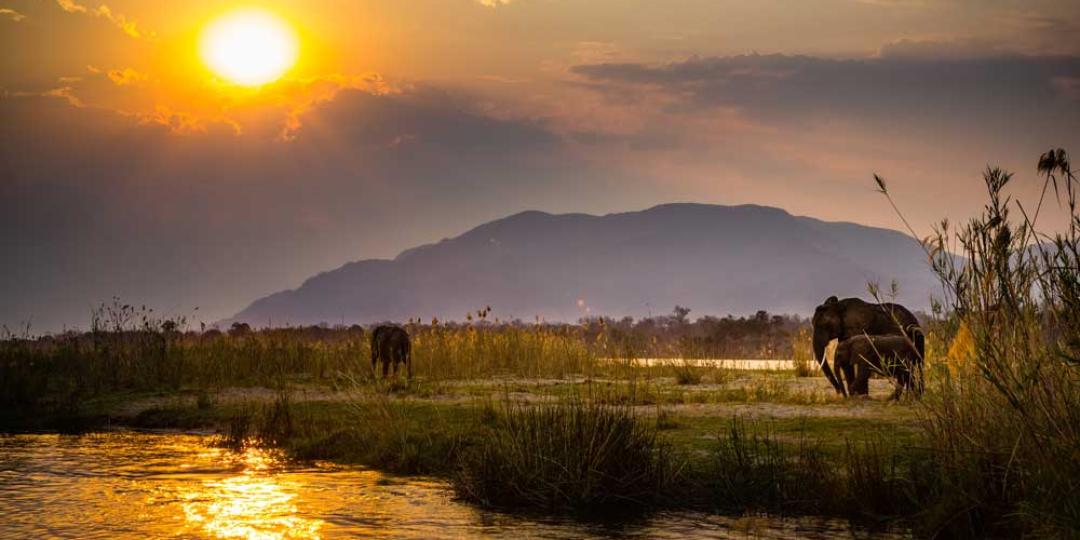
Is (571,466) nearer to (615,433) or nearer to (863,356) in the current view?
Result: (615,433)

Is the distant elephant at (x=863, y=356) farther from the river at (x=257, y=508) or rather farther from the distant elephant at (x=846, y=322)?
the river at (x=257, y=508)

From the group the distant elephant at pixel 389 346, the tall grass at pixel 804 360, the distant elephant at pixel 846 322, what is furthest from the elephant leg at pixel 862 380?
the distant elephant at pixel 389 346

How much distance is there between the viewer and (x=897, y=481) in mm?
10391

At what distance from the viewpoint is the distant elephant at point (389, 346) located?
24.4 m

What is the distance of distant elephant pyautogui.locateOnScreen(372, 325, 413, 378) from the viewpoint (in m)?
24.4

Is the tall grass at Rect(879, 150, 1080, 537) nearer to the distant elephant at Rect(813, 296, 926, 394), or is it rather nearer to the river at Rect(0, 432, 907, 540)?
the river at Rect(0, 432, 907, 540)

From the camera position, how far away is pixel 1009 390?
8562 mm

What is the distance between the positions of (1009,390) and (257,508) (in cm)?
689

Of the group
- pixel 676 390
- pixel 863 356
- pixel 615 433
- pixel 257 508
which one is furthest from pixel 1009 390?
pixel 676 390

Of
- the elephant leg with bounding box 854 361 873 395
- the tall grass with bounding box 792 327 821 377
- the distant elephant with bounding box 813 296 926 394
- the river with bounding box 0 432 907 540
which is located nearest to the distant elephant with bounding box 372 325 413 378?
the distant elephant with bounding box 813 296 926 394

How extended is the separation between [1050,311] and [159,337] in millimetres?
21281

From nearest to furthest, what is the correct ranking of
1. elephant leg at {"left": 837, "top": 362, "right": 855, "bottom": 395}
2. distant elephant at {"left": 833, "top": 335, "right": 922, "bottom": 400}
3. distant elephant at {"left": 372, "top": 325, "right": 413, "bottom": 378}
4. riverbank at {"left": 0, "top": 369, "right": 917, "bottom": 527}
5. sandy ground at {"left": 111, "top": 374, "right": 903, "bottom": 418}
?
riverbank at {"left": 0, "top": 369, "right": 917, "bottom": 527} < sandy ground at {"left": 111, "top": 374, "right": 903, "bottom": 418} < distant elephant at {"left": 833, "top": 335, "right": 922, "bottom": 400} < elephant leg at {"left": 837, "top": 362, "right": 855, "bottom": 395} < distant elephant at {"left": 372, "top": 325, "right": 413, "bottom": 378}

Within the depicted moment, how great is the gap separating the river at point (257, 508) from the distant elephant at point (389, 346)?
9.38m

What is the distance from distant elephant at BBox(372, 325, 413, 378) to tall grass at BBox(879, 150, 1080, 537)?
15.7 meters
